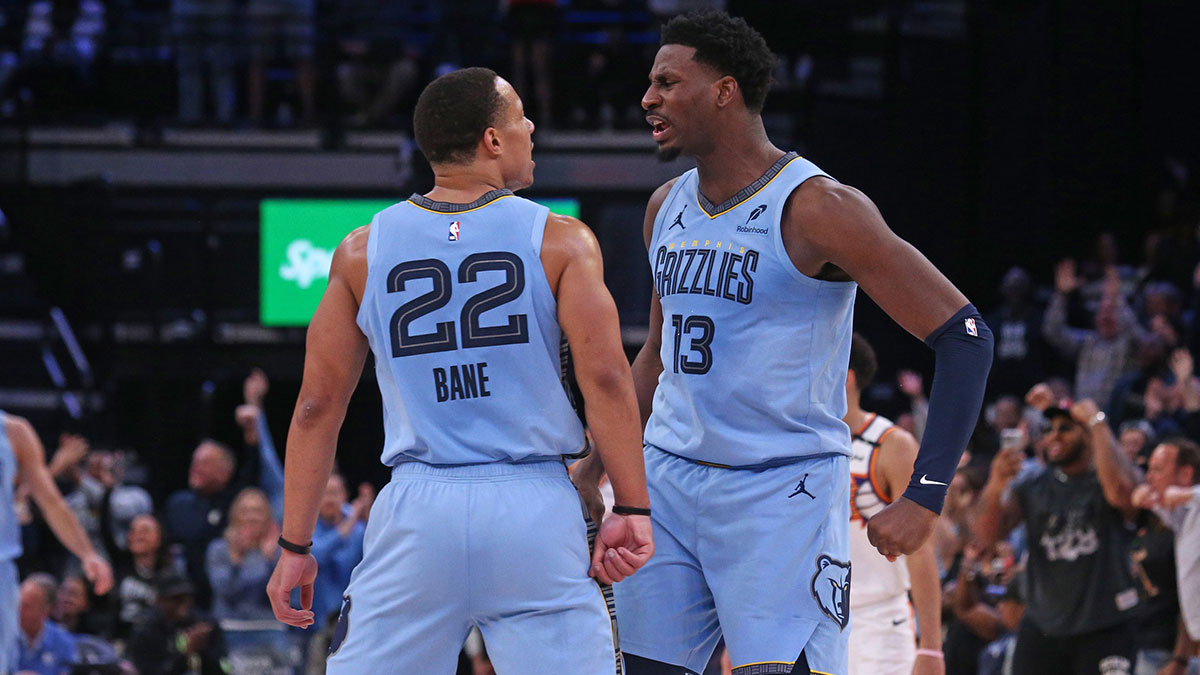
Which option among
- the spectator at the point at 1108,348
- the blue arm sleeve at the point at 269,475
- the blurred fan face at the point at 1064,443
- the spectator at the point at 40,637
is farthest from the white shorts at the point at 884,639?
the spectator at the point at 1108,348

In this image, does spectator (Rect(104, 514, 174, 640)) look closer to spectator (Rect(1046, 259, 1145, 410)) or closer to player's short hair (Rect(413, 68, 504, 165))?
spectator (Rect(1046, 259, 1145, 410))

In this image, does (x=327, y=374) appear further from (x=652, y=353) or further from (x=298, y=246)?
(x=298, y=246)

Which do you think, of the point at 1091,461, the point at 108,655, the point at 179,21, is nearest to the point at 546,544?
the point at 1091,461

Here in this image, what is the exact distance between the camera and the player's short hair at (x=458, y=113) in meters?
3.45

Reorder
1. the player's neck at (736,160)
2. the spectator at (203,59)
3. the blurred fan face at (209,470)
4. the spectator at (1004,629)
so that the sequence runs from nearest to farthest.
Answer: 1. the player's neck at (736,160)
2. the spectator at (1004,629)
3. the blurred fan face at (209,470)
4. the spectator at (203,59)

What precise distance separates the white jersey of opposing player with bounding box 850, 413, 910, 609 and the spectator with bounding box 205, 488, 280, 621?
5.62 m

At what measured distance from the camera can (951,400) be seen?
3438 mm

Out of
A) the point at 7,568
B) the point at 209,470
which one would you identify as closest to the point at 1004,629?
the point at 7,568

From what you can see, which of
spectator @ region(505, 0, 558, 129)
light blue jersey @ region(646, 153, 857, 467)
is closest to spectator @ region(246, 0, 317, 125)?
spectator @ region(505, 0, 558, 129)

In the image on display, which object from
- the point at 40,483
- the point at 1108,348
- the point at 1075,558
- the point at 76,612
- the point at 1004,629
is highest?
the point at 40,483

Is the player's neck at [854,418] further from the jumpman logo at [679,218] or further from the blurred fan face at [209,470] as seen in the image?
the blurred fan face at [209,470]

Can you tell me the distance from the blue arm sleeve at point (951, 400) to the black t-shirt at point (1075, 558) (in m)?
4.53

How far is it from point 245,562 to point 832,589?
7424 millimetres

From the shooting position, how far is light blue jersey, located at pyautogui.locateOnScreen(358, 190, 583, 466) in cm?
331
